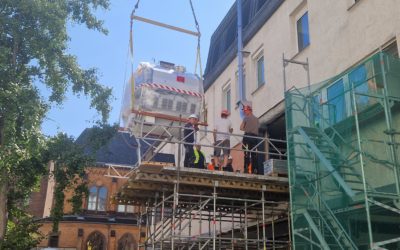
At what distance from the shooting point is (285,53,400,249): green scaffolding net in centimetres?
862

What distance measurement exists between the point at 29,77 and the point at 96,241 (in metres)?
32.2

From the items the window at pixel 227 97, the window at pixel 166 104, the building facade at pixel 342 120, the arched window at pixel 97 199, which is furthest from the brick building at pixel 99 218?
the building facade at pixel 342 120

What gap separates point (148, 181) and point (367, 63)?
5793mm

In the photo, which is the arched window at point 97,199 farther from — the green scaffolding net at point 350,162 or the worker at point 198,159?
the green scaffolding net at point 350,162

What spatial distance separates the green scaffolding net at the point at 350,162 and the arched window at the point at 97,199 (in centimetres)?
3986

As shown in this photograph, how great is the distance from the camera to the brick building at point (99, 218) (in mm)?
44219

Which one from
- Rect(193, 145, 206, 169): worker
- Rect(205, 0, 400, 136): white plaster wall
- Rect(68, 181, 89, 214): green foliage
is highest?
Rect(205, 0, 400, 136): white plaster wall

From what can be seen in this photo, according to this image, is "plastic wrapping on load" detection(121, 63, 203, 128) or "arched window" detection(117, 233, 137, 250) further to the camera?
"arched window" detection(117, 233, 137, 250)

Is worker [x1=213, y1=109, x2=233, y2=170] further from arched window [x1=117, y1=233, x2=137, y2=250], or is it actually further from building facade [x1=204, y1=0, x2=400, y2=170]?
arched window [x1=117, y1=233, x2=137, y2=250]

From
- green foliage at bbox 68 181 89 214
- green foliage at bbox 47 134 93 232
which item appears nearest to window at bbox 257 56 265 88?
green foliage at bbox 47 134 93 232

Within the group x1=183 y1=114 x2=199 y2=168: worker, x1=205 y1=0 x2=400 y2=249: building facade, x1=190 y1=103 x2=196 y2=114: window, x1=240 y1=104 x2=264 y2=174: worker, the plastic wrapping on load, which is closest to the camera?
x1=205 y1=0 x2=400 y2=249: building facade

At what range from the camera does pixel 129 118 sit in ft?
49.1

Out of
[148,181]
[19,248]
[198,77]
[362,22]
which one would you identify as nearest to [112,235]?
[19,248]

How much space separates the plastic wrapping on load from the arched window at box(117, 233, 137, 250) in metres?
32.9
